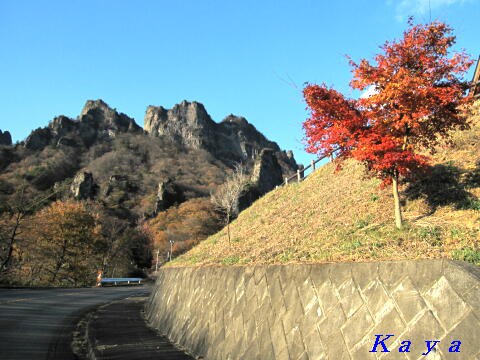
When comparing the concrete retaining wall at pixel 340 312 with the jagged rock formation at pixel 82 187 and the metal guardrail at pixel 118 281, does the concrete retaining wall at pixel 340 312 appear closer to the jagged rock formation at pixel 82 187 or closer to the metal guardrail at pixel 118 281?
the metal guardrail at pixel 118 281

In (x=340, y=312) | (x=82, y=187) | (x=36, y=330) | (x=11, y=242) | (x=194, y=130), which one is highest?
(x=194, y=130)

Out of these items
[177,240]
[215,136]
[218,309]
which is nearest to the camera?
[218,309]

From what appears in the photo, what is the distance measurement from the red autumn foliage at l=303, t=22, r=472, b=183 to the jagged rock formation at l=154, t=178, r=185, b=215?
3424 inches

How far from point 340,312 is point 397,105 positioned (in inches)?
235

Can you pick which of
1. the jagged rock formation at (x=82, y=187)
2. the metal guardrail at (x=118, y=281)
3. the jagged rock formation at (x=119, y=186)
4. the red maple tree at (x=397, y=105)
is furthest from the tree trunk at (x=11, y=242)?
the jagged rock formation at (x=119, y=186)

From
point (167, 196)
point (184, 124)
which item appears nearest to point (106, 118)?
point (184, 124)

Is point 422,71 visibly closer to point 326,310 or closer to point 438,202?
point 438,202

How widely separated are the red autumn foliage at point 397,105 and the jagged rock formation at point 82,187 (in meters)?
95.0

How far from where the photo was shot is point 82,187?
3738 inches

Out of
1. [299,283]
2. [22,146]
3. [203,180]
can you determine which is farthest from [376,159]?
[22,146]

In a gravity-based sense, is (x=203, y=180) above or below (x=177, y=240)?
above

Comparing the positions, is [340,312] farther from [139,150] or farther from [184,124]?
[184,124]

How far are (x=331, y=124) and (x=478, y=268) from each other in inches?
235

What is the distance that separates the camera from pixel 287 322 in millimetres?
5949
